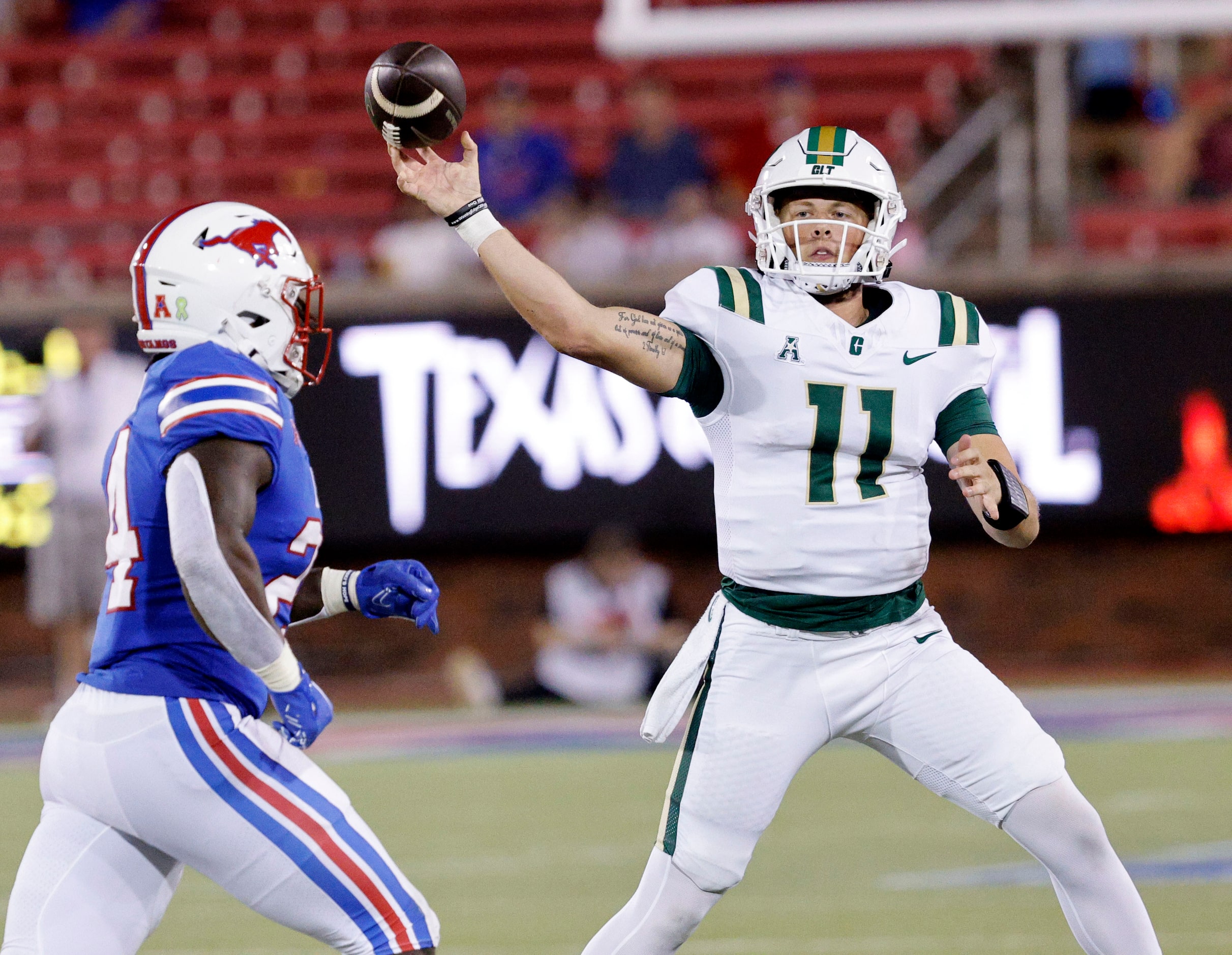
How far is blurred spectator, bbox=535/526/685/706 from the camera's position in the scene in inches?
363

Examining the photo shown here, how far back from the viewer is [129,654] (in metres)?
2.83

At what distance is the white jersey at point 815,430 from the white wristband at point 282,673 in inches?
34.3

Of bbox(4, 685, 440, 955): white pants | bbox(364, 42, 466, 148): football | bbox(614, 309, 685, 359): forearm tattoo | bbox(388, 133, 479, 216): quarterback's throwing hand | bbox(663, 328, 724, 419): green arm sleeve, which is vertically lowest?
bbox(4, 685, 440, 955): white pants

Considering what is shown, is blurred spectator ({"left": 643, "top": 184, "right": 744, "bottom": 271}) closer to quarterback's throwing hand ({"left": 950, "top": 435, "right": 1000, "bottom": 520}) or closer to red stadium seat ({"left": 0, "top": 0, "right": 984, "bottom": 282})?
red stadium seat ({"left": 0, "top": 0, "right": 984, "bottom": 282})

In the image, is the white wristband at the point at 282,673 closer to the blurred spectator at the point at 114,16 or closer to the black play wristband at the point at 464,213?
the black play wristband at the point at 464,213

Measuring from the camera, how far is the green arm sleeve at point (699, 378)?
3146 millimetres

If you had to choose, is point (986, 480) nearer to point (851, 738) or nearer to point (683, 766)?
point (851, 738)

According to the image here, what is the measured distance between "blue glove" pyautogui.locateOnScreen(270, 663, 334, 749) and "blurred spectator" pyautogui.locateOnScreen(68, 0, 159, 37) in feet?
37.6

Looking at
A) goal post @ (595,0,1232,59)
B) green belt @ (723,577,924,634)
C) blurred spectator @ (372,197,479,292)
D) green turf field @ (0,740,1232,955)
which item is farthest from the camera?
blurred spectator @ (372,197,479,292)

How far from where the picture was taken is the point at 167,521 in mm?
2828

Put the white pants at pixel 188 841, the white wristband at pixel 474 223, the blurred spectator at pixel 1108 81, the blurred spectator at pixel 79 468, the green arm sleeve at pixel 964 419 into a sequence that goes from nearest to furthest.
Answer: the white pants at pixel 188 841 → the white wristband at pixel 474 223 → the green arm sleeve at pixel 964 419 → the blurred spectator at pixel 79 468 → the blurred spectator at pixel 1108 81

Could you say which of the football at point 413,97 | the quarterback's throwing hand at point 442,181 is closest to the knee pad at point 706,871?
the quarterback's throwing hand at point 442,181

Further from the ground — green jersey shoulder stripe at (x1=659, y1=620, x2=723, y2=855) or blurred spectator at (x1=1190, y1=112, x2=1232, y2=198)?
blurred spectator at (x1=1190, y1=112, x2=1232, y2=198)

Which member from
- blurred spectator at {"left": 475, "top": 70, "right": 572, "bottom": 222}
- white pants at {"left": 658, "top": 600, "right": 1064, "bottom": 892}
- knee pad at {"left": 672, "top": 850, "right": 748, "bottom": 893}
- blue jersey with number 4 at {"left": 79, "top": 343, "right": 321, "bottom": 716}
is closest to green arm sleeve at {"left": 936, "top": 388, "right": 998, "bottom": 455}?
white pants at {"left": 658, "top": 600, "right": 1064, "bottom": 892}
